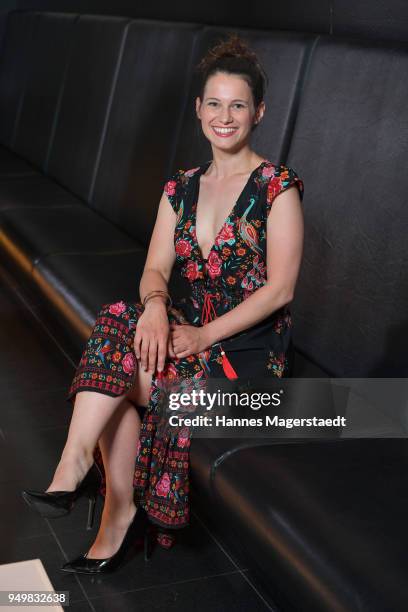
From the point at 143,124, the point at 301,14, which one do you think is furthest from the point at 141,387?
the point at 143,124

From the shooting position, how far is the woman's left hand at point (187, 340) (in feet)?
7.36

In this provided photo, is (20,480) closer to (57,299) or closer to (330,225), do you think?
(57,299)

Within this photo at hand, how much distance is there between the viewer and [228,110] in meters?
2.26

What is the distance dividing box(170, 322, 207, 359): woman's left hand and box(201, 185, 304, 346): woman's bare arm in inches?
0.5

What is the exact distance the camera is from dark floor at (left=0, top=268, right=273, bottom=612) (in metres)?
2.21

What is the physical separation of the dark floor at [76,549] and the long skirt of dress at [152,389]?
18 centimetres

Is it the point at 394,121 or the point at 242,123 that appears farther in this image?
the point at 394,121

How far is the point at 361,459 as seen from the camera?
6.57ft

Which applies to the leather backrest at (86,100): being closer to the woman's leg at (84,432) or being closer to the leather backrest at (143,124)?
the leather backrest at (143,124)

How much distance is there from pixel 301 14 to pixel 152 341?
74.0 inches

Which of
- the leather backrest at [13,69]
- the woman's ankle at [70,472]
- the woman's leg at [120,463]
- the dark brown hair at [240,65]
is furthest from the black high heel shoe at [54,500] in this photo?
the leather backrest at [13,69]

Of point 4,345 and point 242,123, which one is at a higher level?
point 242,123

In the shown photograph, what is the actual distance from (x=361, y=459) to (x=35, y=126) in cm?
459

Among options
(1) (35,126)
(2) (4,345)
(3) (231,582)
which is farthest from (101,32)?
(3) (231,582)
